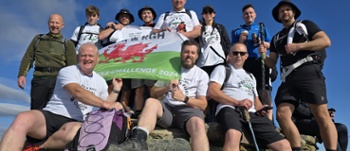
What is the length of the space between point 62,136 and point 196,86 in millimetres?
2477

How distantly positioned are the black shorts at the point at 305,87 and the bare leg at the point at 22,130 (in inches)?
162

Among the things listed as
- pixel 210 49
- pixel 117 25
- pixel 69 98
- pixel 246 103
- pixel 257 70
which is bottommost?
pixel 246 103

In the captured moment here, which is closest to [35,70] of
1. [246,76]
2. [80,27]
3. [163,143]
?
[80,27]

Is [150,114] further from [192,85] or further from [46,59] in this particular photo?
[46,59]

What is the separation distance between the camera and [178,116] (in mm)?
5938

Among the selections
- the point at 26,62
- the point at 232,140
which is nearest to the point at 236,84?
the point at 232,140

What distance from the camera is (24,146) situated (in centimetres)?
517

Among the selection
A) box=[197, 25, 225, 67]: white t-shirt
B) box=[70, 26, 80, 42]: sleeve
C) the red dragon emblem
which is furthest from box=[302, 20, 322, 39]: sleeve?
box=[70, 26, 80, 42]: sleeve

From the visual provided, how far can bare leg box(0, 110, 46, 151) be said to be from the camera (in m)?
4.83

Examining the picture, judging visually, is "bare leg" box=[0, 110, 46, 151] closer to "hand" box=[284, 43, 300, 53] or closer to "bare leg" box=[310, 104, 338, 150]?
"hand" box=[284, 43, 300, 53]

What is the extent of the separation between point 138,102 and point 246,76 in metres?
2.29

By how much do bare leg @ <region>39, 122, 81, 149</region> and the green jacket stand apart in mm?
2459

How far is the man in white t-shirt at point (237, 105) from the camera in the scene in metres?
5.82

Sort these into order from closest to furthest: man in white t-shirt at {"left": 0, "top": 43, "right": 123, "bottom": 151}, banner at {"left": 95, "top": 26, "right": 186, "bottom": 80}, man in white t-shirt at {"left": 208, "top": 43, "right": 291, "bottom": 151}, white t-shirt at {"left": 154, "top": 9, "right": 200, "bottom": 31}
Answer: man in white t-shirt at {"left": 0, "top": 43, "right": 123, "bottom": 151} → man in white t-shirt at {"left": 208, "top": 43, "right": 291, "bottom": 151} → banner at {"left": 95, "top": 26, "right": 186, "bottom": 80} → white t-shirt at {"left": 154, "top": 9, "right": 200, "bottom": 31}
